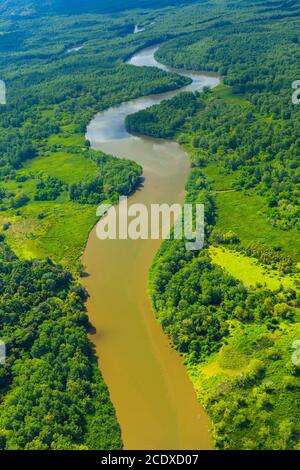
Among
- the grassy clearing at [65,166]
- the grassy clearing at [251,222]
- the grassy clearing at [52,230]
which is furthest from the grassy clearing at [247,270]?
the grassy clearing at [65,166]

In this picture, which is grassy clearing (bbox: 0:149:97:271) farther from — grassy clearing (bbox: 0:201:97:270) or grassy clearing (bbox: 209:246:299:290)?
grassy clearing (bbox: 209:246:299:290)

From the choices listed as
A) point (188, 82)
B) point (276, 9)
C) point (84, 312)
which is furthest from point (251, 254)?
point (276, 9)

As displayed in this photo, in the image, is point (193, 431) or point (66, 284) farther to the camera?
point (66, 284)

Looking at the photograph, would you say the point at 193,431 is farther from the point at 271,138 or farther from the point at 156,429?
the point at 271,138

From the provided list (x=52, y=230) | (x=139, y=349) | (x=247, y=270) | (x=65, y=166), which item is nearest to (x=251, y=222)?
(x=247, y=270)

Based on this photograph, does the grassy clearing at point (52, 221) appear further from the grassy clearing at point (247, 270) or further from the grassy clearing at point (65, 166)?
the grassy clearing at point (247, 270)
